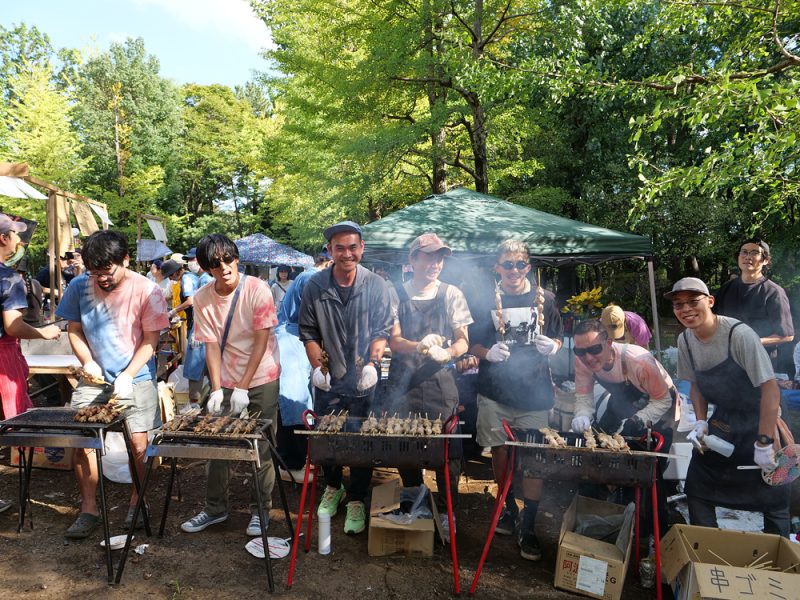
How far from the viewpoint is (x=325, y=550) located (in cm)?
341

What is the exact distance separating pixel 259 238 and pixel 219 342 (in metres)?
16.6

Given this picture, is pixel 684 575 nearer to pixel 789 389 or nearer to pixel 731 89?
pixel 731 89

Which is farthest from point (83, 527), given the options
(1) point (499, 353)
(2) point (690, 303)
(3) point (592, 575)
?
(2) point (690, 303)

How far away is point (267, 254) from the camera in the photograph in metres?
18.2

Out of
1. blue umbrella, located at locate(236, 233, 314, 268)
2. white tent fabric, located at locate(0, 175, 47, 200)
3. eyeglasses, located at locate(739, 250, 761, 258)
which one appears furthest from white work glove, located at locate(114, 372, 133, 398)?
blue umbrella, located at locate(236, 233, 314, 268)

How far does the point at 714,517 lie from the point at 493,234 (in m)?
4.65

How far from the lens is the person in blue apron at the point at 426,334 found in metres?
3.58

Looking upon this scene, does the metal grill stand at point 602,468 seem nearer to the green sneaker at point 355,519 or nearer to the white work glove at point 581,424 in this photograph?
the white work glove at point 581,424

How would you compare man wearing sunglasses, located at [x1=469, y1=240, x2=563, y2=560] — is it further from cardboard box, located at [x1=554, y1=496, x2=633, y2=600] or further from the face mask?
the face mask

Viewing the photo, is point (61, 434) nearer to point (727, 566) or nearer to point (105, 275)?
point (105, 275)

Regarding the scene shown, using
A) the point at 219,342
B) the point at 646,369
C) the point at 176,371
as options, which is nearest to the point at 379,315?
the point at 219,342

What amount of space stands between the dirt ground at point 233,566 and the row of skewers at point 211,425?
0.98 meters

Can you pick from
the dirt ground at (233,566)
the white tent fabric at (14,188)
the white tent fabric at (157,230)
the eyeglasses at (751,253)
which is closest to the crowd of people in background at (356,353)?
the dirt ground at (233,566)

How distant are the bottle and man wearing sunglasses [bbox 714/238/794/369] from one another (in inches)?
185
